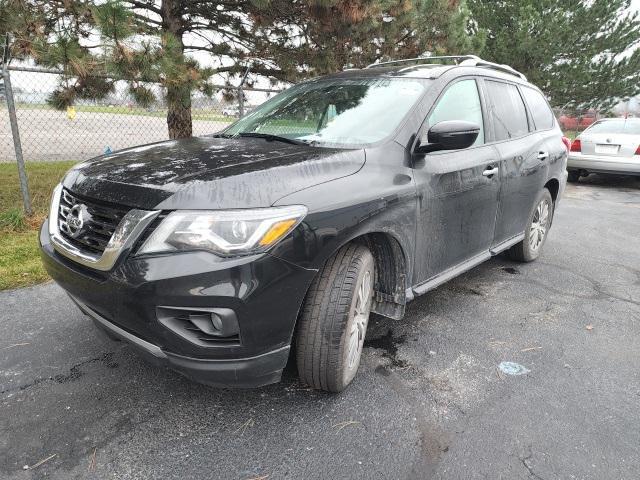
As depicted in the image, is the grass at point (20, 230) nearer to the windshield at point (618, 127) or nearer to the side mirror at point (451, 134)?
the side mirror at point (451, 134)

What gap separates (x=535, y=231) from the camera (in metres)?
4.54

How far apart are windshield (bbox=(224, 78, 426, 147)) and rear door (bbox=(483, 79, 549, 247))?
969mm

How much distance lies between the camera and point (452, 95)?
300 cm

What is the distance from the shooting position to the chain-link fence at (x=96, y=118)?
510 cm

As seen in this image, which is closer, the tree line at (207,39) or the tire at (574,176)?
the tree line at (207,39)

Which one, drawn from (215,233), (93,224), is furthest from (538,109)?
(93,224)

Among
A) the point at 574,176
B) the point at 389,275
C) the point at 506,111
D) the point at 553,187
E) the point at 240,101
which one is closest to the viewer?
the point at 389,275

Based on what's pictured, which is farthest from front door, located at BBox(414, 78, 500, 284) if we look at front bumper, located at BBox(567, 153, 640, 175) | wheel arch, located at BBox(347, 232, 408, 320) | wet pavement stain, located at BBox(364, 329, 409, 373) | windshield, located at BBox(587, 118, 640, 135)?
windshield, located at BBox(587, 118, 640, 135)

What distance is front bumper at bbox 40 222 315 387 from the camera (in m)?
1.76

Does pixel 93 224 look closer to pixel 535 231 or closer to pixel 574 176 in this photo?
pixel 535 231

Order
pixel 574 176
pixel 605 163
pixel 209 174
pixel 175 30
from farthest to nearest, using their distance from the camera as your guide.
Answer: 1. pixel 574 176
2. pixel 605 163
3. pixel 175 30
4. pixel 209 174

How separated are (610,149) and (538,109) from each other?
6.06 m

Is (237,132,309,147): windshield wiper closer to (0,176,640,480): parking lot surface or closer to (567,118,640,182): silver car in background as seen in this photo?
(0,176,640,480): parking lot surface

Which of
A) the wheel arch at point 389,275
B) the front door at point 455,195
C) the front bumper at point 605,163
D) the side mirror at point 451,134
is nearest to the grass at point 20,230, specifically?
the wheel arch at point 389,275
